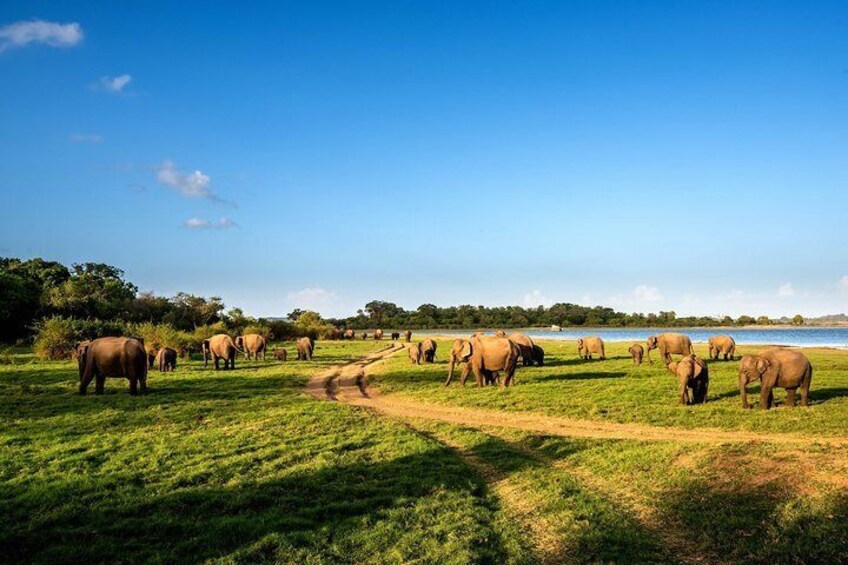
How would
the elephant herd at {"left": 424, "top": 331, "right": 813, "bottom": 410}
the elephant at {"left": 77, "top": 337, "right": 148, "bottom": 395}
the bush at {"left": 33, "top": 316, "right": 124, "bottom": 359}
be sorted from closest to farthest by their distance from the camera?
the elephant herd at {"left": 424, "top": 331, "right": 813, "bottom": 410} < the elephant at {"left": 77, "top": 337, "right": 148, "bottom": 395} < the bush at {"left": 33, "top": 316, "right": 124, "bottom": 359}

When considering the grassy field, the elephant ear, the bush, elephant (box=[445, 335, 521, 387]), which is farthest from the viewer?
the bush

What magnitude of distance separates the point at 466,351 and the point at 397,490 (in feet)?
48.5

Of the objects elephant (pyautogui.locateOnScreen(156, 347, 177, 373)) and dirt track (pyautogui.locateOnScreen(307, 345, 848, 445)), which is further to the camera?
elephant (pyautogui.locateOnScreen(156, 347, 177, 373))

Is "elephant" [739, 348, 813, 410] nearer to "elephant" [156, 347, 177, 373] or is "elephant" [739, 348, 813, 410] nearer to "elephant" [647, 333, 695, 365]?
"elephant" [647, 333, 695, 365]

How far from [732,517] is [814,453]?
423 centimetres

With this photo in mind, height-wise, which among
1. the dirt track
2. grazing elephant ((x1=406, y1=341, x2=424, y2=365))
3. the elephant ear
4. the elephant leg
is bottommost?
the dirt track

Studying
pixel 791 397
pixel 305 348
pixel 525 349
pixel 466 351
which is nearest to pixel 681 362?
pixel 791 397

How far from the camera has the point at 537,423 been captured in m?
16.1

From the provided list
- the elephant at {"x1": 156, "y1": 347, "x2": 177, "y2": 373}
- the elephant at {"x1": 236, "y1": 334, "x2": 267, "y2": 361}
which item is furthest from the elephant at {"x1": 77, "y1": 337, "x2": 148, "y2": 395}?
the elephant at {"x1": 236, "y1": 334, "x2": 267, "y2": 361}

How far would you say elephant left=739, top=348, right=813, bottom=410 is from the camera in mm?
17031

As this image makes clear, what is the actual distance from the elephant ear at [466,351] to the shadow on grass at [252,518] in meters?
13.6

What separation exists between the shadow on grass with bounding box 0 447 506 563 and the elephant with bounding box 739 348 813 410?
12013 mm

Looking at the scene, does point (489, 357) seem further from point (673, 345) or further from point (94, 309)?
point (94, 309)

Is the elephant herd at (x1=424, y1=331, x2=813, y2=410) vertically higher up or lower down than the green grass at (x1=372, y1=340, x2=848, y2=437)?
higher up
